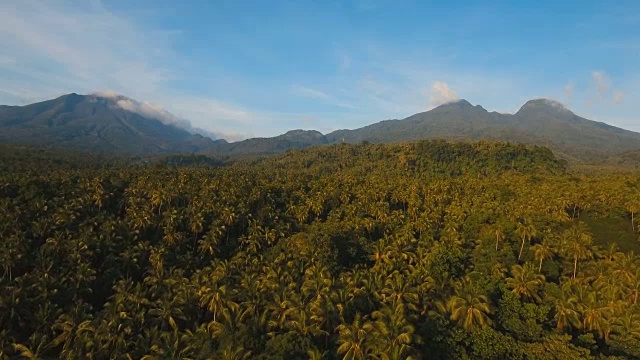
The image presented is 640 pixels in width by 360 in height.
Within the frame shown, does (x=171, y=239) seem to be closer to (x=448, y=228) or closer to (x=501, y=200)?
(x=448, y=228)

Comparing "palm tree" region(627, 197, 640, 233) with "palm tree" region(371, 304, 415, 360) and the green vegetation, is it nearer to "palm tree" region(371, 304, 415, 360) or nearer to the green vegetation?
the green vegetation

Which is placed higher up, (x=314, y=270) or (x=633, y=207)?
(x=633, y=207)

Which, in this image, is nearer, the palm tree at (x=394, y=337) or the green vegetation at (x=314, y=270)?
the palm tree at (x=394, y=337)

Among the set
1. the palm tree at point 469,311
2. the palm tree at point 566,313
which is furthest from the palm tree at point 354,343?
the palm tree at point 566,313

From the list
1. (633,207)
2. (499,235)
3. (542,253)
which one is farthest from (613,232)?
(542,253)

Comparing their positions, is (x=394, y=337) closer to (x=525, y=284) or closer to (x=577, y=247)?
(x=525, y=284)

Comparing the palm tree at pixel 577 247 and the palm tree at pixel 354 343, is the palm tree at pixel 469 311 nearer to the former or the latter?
the palm tree at pixel 354 343

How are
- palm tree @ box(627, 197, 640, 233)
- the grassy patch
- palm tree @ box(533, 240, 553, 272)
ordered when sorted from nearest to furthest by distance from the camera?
palm tree @ box(533, 240, 553, 272), the grassy patch, palm tree @ box(627, 197, 640, 233)

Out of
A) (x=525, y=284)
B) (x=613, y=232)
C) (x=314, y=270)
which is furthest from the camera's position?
(x=613, y=232)

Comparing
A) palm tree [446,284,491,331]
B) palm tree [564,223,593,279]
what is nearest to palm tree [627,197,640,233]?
palm tree [564,223,593,279]
